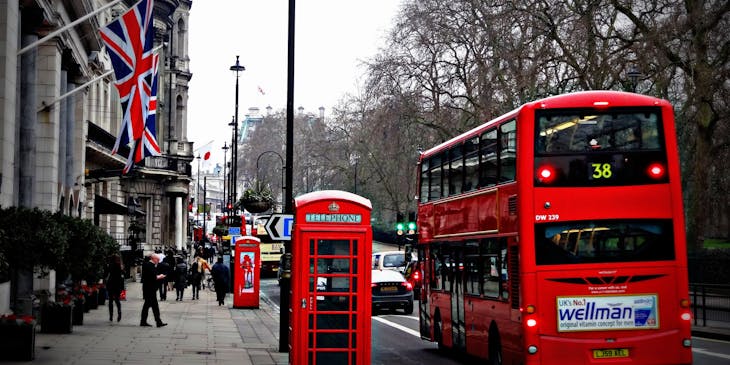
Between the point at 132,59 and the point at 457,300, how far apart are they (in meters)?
8.98

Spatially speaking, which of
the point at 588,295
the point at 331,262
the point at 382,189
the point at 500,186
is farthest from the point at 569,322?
the point at 382,189

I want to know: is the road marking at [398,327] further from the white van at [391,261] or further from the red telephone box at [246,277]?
the white van at [391,261]

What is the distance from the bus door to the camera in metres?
20.2

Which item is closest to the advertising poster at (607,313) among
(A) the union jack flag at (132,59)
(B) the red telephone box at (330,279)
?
(B) the red telephone box at (330,279)

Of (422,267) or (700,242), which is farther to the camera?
(700,242)

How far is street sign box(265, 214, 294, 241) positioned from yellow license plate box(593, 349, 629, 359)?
7576 mm

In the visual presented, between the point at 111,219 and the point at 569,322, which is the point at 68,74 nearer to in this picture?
the point at 569,322

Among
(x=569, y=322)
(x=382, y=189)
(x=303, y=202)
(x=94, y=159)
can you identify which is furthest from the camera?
(x=382, y=189)

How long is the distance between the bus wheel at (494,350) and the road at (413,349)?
2.91 metres

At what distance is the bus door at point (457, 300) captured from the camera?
2023 cm

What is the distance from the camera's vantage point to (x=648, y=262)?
1557 cm

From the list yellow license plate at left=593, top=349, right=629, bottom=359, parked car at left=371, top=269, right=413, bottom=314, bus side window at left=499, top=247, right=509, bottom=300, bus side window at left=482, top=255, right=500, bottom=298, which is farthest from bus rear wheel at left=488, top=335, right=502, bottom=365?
parked car at left=371, top=269, right=413, bottom=314

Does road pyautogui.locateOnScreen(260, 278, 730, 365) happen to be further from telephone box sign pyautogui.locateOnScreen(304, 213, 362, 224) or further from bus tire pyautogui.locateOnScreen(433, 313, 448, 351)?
telephone box sign pyautogui.locateOnScreen(304, 213, 362, 224)

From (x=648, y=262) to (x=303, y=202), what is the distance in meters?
5.01
